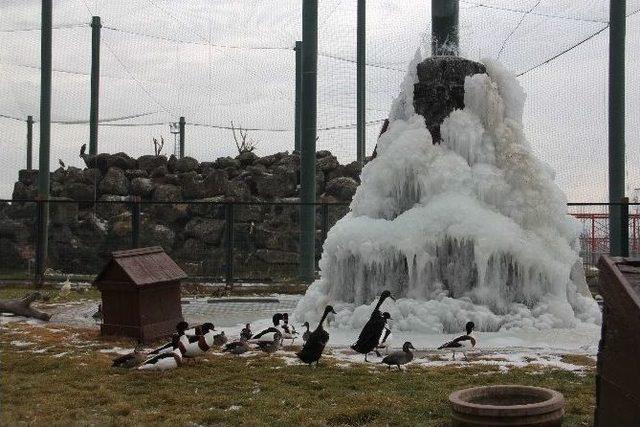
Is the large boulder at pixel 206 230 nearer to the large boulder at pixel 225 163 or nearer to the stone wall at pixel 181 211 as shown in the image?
the stone wall at pixel 181 211

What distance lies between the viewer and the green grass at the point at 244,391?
17.9ft

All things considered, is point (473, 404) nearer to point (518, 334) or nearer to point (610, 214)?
point (518, 334)

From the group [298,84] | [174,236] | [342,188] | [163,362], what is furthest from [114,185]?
[163,362]

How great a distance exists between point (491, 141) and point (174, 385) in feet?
21.9

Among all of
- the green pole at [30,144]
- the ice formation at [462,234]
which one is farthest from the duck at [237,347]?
the green pole at [30,144]

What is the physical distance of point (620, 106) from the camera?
642 inches

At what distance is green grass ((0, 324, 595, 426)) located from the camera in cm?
545

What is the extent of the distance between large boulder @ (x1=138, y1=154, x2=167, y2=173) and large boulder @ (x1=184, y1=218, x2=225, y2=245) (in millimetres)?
3862

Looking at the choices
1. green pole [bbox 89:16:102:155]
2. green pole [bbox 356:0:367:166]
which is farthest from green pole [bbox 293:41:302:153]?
green pole [bbox 89:16:102:155]

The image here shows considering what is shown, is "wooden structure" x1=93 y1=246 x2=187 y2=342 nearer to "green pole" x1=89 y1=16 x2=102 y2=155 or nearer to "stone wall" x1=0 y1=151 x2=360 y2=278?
"stone wall" x1=0 y1=151 x2=360 y2=278

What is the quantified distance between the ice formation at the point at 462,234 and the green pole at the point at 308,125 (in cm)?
483

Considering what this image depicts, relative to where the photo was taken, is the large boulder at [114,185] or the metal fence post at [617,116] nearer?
the metal fence post at [617,116]

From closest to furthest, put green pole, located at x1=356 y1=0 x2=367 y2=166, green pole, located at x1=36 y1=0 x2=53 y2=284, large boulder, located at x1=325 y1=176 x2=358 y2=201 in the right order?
green pole, located at x1=36 y1=0 x2=53 y2=284 < green pole, located at x1=356 y1=0 x2=367 y2=166 < large boulder, located at x1=325 y1=176 x2=358 y2=201

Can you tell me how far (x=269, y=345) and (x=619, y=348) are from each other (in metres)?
4.86
